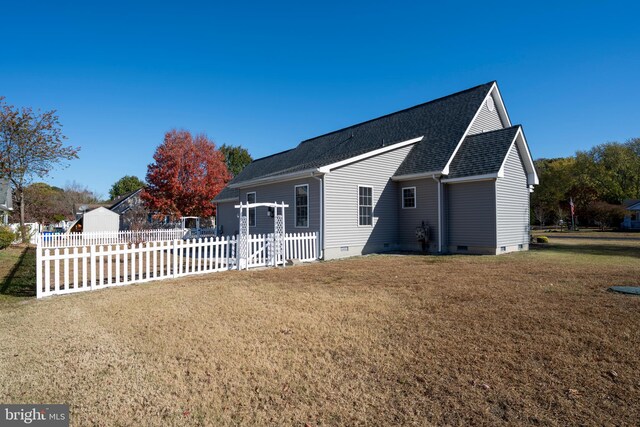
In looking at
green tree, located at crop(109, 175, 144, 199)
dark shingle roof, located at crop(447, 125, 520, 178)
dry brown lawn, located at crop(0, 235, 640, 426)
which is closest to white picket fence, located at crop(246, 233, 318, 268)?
dry brown lawn, located at crop(0, 235, 640, 426)

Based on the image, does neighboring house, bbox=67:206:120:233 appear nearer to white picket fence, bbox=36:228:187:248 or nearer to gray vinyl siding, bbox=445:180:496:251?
white picket fence, bbox=36:228:187:248

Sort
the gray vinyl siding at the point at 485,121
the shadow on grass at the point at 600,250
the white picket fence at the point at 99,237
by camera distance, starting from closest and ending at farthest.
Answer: the shadow on grass at the point at 600,250 → the gray vinyl siding at the point at 485,121 → the white picket fence at the point at 99,237

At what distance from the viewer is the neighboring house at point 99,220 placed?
34.2 metres

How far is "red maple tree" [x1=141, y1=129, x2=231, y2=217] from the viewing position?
106ft

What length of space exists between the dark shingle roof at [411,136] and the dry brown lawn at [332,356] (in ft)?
28.5

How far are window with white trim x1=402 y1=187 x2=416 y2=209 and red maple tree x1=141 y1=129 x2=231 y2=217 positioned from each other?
20733 millimetres

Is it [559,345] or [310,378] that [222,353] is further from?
[559,345]

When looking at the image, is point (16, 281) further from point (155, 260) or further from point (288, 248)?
point (288, 248)

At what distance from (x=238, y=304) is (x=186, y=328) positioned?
55.0 inches

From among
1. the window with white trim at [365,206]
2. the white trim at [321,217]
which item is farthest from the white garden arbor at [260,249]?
the window with white trim at [365,206]

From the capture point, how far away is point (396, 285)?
7.81 meters

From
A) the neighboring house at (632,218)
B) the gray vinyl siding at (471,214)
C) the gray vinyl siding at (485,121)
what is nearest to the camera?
the gray vinyl siding at (471,214)

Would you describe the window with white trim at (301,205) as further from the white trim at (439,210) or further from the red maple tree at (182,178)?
the red maple tree at (182,178)

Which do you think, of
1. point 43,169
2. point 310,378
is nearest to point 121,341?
point 310,378
